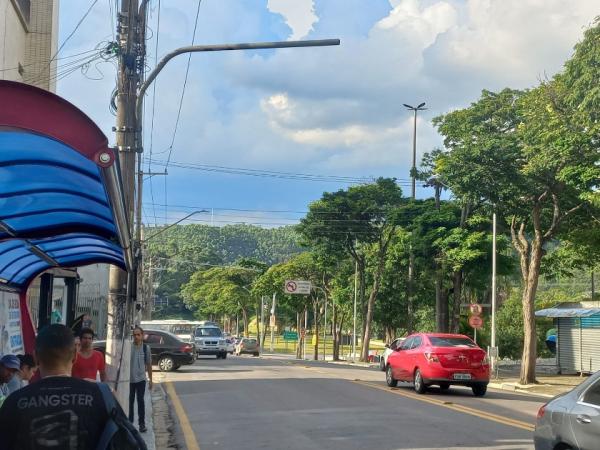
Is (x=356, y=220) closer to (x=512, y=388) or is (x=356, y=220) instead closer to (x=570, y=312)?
(x=570, y=312)

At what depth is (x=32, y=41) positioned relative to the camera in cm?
2209

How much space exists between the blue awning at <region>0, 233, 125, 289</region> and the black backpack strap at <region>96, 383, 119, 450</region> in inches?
179

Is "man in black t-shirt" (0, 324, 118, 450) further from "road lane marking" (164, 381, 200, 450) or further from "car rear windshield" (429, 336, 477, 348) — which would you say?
"car rear windshield" (429, 336, 477, 348)

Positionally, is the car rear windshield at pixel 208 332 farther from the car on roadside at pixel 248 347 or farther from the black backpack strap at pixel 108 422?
the black backpack strap at pixel 108 422

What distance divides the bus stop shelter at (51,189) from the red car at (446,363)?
1063 cm

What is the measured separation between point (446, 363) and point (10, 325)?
38.2ft

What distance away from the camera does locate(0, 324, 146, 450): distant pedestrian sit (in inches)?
139

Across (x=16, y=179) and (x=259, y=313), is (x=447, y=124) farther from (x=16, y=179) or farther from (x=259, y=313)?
(x=259, y=313)

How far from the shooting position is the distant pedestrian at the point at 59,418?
3543mm

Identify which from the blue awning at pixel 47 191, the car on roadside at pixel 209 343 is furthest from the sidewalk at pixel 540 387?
the car on roadside at pixel 209 343

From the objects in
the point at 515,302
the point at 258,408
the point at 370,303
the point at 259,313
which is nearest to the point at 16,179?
the point at 258,408

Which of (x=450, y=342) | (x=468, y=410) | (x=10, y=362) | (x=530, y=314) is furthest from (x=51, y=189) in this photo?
(x=530, y=314)

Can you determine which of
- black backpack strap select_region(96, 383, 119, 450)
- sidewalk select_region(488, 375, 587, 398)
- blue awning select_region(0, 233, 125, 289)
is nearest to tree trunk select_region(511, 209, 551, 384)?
sidewalk select_region(488, 375, 587, 398)

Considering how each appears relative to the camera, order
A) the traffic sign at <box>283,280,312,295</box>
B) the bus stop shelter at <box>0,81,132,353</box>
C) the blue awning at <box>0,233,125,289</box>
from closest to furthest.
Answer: the bus stop shelter at <box>0,81,132,353</box>
the blue awning at <box>0,233,125,289</box>
the traffic sign at <box>283,280,312,295</box>
